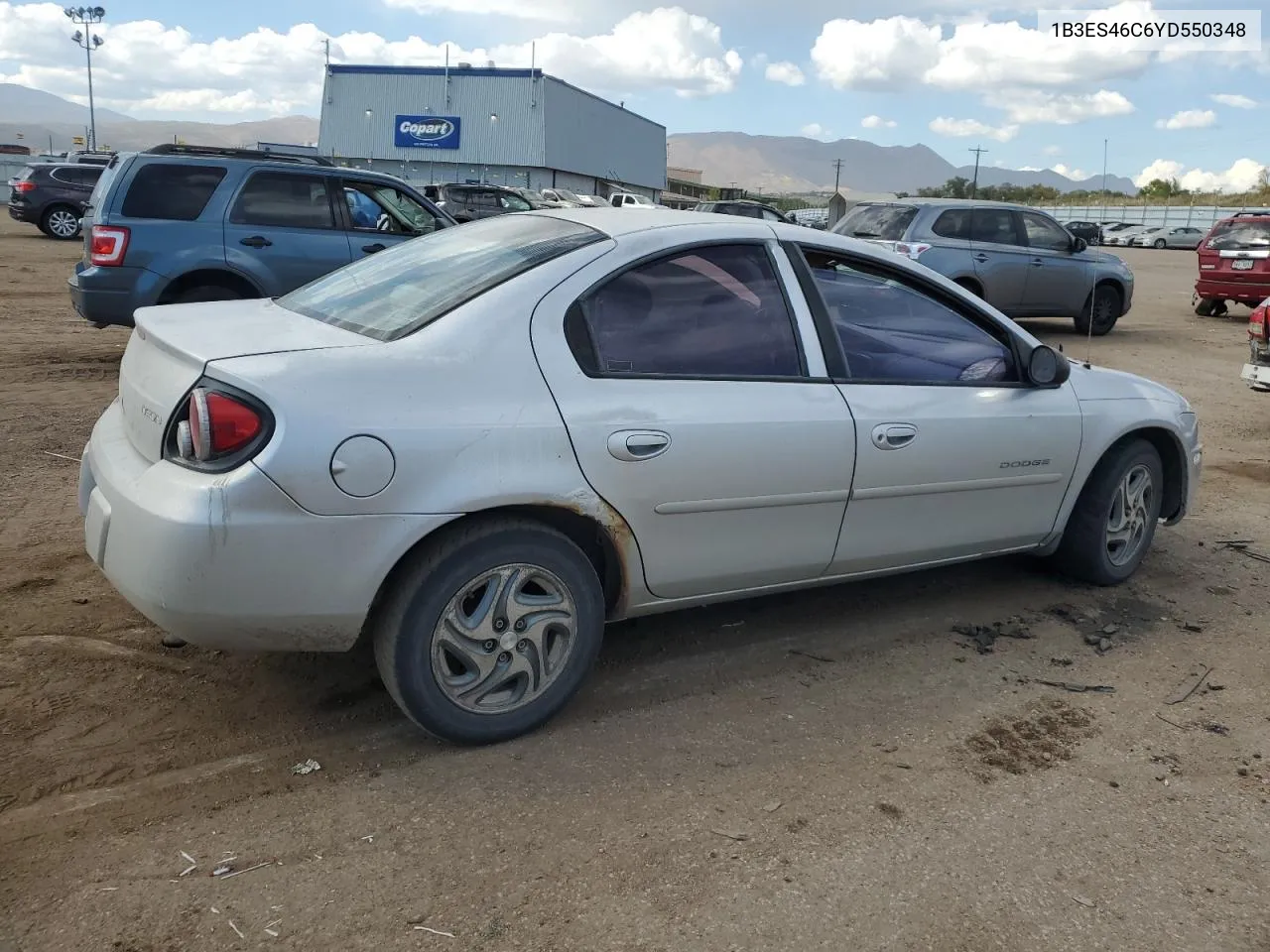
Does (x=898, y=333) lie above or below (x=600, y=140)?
below

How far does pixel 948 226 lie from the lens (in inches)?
505

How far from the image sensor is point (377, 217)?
9.45 meters

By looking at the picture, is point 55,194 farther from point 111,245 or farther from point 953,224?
point 953,224

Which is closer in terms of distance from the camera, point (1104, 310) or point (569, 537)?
point (569, 537)

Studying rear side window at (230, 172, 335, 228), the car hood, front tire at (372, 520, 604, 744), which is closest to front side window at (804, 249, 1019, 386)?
the car hood

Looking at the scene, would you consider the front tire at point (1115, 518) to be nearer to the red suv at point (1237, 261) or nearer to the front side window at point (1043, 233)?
the front side window at point (1043, 233)

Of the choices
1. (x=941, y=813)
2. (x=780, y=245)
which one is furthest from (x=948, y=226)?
(x=941, y=813)

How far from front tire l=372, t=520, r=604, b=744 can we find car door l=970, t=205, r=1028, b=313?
1084cm

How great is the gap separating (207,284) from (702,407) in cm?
632

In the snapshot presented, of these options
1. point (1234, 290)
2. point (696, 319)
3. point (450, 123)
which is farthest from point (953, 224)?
point (450, 123)

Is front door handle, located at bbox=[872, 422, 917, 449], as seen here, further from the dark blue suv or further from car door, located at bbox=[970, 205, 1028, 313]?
car door, located at bbox=[970, 205, 1028, 313]

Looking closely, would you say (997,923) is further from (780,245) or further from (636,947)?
(780,245)

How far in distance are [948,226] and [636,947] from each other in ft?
38.6

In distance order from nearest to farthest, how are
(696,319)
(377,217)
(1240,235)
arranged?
1. (696,319)
2. (377,217)
3. (1240,235)
